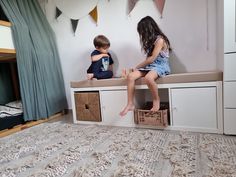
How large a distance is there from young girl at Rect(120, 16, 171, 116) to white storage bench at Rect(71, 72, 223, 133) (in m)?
0.06

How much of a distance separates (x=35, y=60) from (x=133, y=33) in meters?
1.06

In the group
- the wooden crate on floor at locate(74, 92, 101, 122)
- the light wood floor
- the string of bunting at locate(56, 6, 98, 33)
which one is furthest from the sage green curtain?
the wooden crate on floor at locate(74, 92, 101, 122)

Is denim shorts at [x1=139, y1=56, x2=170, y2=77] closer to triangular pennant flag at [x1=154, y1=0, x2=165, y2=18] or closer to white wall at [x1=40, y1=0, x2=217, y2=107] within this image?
white wall at [x1=40, y1=0, x2=217, y2=107]

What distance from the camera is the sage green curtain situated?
1802 mm

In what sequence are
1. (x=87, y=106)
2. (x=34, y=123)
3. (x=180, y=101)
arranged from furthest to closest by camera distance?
(x=34, y=123)
(x=87, y=106)
(x=180, y=101)

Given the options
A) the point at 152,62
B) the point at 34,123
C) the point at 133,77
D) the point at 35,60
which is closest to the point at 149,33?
the point at 152,62

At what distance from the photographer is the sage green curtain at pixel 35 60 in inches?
70.9

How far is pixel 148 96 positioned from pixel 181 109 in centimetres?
54

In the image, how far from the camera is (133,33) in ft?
6.39

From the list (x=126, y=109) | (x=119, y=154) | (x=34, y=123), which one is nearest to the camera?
(x=119, y=154)

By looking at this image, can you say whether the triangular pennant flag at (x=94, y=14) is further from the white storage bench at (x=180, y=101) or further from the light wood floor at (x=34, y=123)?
the light wood floor at (x=34, y=123)

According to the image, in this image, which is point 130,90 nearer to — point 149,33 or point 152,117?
point 152,117

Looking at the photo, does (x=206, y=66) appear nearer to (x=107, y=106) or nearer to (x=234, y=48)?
(x=234, y=48)

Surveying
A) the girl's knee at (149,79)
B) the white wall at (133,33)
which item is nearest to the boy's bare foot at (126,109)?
the girl's knee at (149,79)
